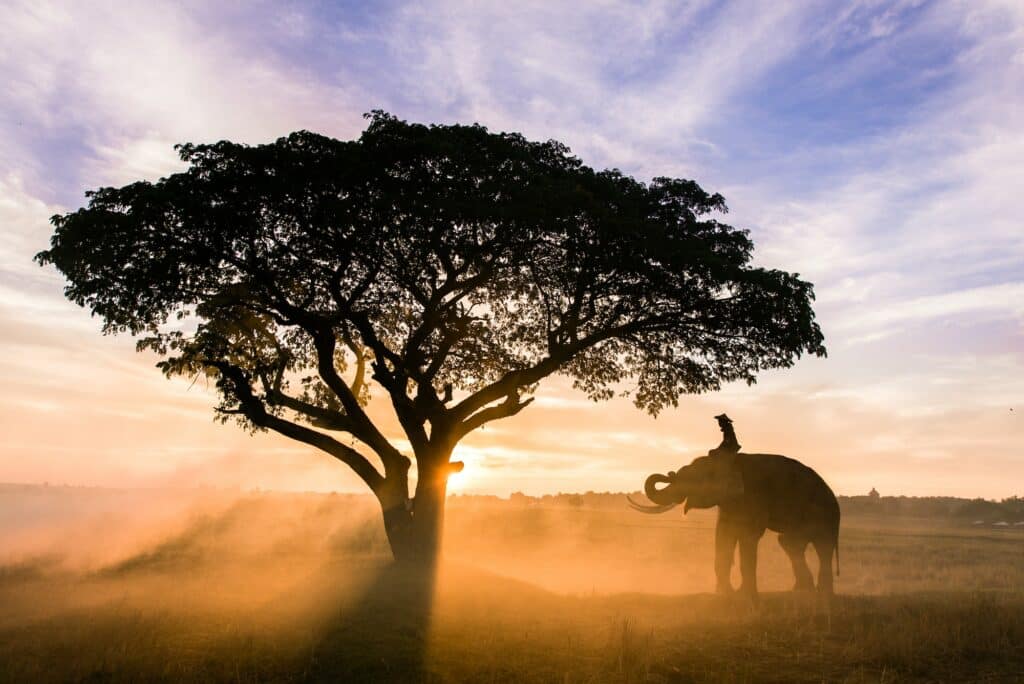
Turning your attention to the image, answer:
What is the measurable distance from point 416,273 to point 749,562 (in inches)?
441

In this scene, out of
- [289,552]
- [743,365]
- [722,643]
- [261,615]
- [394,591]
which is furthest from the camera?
[289,552]

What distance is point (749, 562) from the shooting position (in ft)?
55.6

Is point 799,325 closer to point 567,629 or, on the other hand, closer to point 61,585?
point 567,629

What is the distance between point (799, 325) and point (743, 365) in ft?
8.77

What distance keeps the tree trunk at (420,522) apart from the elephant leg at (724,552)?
316 inches

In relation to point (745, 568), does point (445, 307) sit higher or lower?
higher

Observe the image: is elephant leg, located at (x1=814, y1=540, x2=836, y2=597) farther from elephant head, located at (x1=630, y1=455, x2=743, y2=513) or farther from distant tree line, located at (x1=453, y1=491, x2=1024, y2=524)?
distant tree line, located at (x1=453, y1=491, x2=1024, y2=524)

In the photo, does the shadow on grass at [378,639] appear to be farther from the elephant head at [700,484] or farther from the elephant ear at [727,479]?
the elephant ear at [727,479]

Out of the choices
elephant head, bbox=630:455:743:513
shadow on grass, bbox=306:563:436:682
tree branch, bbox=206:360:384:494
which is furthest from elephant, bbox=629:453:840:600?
tree branch, bbox=206:360:384:494

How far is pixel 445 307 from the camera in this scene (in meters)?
22.0

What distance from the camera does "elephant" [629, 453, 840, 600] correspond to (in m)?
17.8

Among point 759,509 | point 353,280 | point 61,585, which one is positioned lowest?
point 61,585

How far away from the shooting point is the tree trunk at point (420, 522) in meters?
21.9

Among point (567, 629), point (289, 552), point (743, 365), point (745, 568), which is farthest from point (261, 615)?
point (289, 552)
